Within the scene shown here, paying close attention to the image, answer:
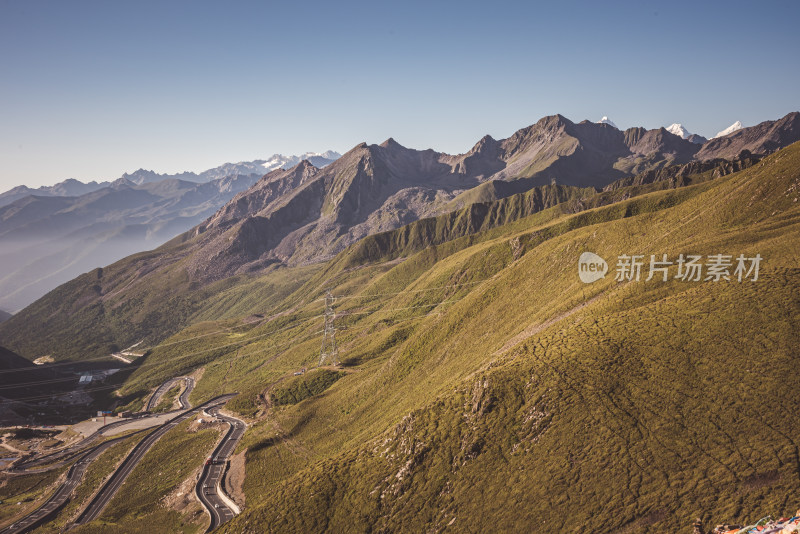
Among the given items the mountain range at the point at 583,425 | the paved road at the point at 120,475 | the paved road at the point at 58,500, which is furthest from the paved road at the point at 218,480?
the paved road at the point at 58,500

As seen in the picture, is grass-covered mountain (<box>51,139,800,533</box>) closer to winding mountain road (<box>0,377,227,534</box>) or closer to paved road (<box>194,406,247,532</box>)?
paved road (<box>194,406,247,532</box>)

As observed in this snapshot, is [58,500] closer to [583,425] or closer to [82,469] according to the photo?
[82,469]

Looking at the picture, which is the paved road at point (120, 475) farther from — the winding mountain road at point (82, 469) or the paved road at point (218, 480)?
the paved road at point (218, 480)

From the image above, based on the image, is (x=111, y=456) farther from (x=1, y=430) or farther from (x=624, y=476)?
(x=624, y=476)

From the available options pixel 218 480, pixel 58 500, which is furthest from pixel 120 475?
pixel 218 480

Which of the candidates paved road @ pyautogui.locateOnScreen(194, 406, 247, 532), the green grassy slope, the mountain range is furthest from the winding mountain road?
paved road @ pyautogui.locateOnScreen(194, 406, 247, 532)

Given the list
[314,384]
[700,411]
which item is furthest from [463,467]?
[314,384]
